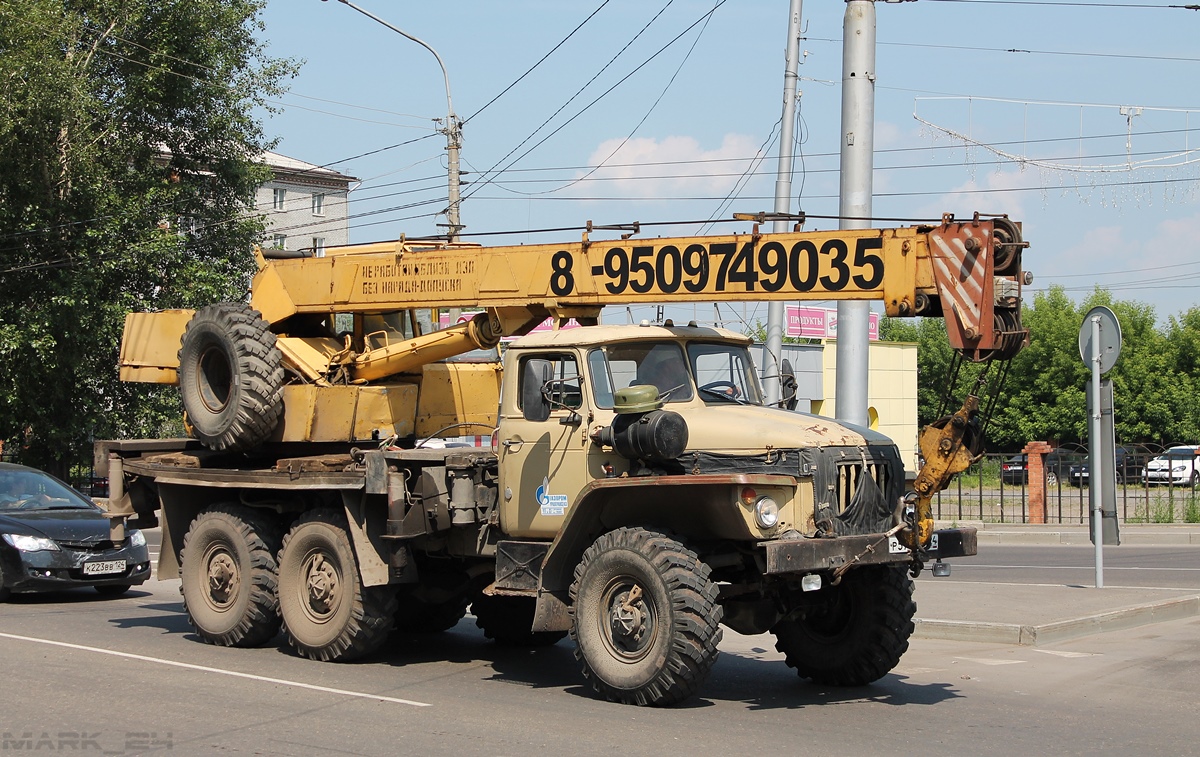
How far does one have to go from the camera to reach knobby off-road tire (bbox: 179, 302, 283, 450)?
38.1ft

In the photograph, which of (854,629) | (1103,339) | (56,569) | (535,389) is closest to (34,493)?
(56,569)

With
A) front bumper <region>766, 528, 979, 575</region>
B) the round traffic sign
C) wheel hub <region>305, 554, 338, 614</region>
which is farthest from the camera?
the round traffic sign

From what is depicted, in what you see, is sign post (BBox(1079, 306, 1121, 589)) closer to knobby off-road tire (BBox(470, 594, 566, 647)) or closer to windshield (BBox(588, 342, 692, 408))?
knobby off-road tire (BBox(470, 594, 566, 647))

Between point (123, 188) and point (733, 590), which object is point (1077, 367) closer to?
point (123, 188)

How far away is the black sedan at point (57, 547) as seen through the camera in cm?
1416

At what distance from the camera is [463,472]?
10305 mm

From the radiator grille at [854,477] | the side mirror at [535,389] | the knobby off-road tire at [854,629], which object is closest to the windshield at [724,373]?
the side mirror at [535,389]

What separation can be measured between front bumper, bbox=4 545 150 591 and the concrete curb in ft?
29.4

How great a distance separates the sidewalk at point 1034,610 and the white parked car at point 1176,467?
14280 millimetres

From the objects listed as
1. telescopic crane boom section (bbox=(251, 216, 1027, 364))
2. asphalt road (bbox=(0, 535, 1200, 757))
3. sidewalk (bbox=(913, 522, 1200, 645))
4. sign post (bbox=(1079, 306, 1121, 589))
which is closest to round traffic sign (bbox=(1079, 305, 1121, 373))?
sign post (bbox=(1079, 306, 1121, 589))

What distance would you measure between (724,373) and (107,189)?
22177 millimetres

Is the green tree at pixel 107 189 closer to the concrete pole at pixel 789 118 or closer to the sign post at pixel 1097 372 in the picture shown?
the concrete pole at pixel 789 118

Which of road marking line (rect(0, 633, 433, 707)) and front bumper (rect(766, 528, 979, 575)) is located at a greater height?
front bumper (rect(766, 528, 979, 575))

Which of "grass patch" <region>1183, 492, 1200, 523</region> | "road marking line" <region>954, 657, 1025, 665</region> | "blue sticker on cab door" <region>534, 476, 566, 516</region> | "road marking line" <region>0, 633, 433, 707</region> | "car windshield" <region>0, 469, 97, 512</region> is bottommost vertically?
"road marking line" <region>0, 633, 433, 707</region>
